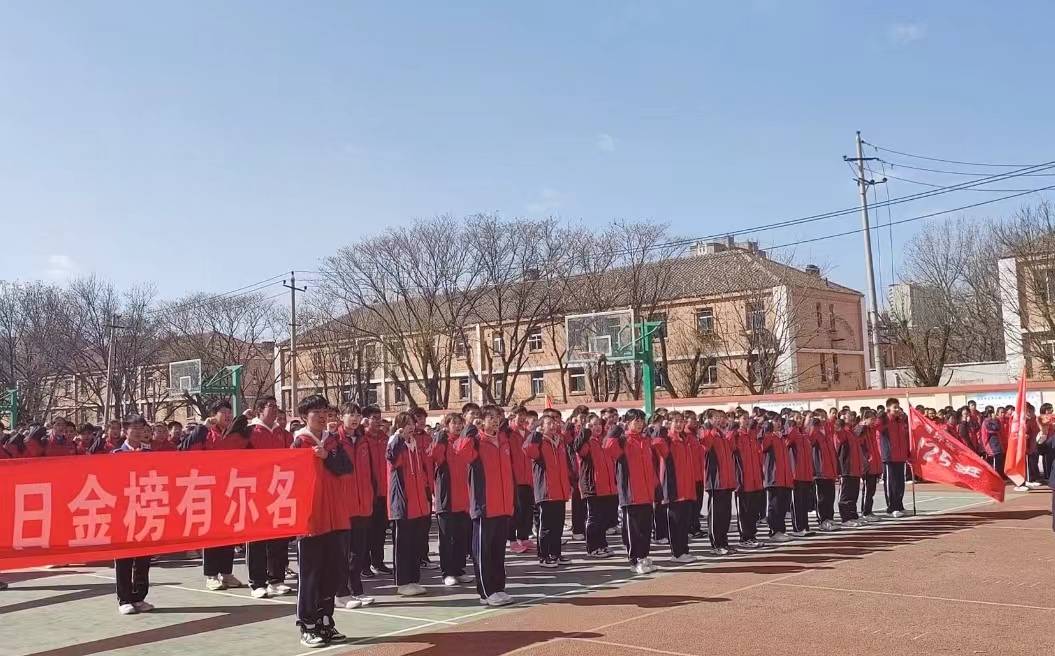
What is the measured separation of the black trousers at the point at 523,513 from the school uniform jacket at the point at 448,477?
2.91 meters

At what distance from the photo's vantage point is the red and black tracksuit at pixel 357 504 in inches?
397

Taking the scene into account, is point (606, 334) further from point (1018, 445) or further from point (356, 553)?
point (356, 553)

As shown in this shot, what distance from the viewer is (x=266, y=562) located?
10.4 metres

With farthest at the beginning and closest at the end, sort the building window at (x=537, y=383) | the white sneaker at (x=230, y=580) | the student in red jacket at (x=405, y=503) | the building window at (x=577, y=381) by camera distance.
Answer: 1. the building window at (x=537, y=383)
2. the building window at (x=577, y=381)
3. the white sneaker at (x=230, y=580)
4. the student in red jacket at (x=405, y=503)

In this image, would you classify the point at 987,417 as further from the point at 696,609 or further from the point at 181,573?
the point at 181,573

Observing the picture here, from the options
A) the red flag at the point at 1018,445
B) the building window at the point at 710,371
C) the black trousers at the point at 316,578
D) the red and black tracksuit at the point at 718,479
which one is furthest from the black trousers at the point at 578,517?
the building window at the point at 710,371

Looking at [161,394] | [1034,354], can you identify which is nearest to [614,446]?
[1034,354]

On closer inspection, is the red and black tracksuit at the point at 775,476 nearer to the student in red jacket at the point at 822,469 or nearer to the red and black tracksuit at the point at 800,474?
the red and black tracksuit at the point at 800,474

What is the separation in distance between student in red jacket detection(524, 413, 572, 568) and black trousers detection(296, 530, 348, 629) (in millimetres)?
4671

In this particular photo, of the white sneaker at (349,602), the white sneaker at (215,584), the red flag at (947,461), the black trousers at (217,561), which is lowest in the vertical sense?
the white sneaker at (349,602)

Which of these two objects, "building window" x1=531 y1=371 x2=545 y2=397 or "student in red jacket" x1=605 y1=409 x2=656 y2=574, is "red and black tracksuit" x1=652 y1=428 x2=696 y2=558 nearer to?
"student in red jacket" x1=605 y1=409 x2=656 y2=574

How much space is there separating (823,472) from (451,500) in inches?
279

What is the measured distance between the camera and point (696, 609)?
902 centimetres

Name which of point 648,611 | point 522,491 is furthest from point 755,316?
point 648,611
